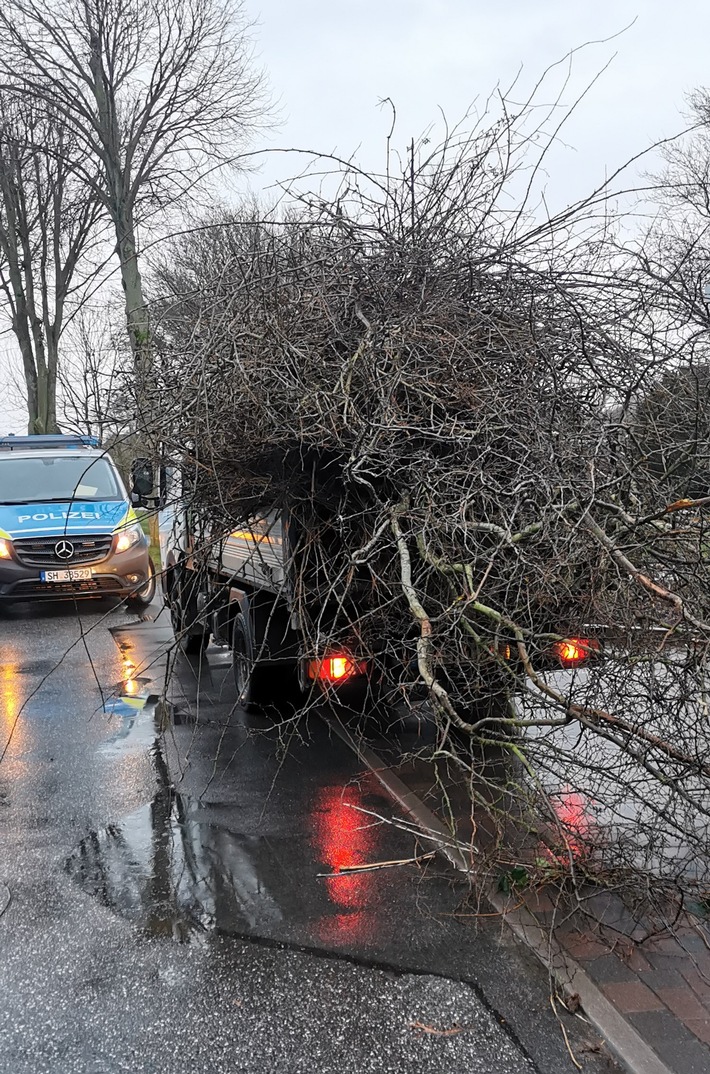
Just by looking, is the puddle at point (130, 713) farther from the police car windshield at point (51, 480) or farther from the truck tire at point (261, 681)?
the police car windshield at point (51, 480)

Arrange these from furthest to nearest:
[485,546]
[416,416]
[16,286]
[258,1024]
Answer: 1. [16,286]
2. [416,416]
3. [485,546]
4. [258,1024]

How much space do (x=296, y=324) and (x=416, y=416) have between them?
0.77 meters

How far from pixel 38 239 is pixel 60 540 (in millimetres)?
16920

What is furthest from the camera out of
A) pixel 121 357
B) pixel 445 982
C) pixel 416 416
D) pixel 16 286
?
pixel 16 286

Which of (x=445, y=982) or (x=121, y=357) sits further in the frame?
(x=121, y=357)

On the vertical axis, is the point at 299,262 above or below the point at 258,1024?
above

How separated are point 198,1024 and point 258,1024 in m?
0.20

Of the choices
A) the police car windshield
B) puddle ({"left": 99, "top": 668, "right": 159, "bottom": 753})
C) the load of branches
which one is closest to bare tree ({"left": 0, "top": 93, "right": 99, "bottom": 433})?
the police car windshield

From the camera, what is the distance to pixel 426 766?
6.12m

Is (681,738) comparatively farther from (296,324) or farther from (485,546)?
(296,324)

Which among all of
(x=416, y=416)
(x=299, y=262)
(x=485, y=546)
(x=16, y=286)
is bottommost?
(x=485, y=546)

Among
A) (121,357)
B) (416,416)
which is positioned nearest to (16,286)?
(121,357)

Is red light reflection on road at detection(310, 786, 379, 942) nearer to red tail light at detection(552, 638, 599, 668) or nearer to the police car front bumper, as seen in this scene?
red tail light at detection(552, 638, 599, 668)

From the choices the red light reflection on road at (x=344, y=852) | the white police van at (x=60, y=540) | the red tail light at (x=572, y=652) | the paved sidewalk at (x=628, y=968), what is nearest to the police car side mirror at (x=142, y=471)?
the red light reflection on road at (x=344, y=852)
